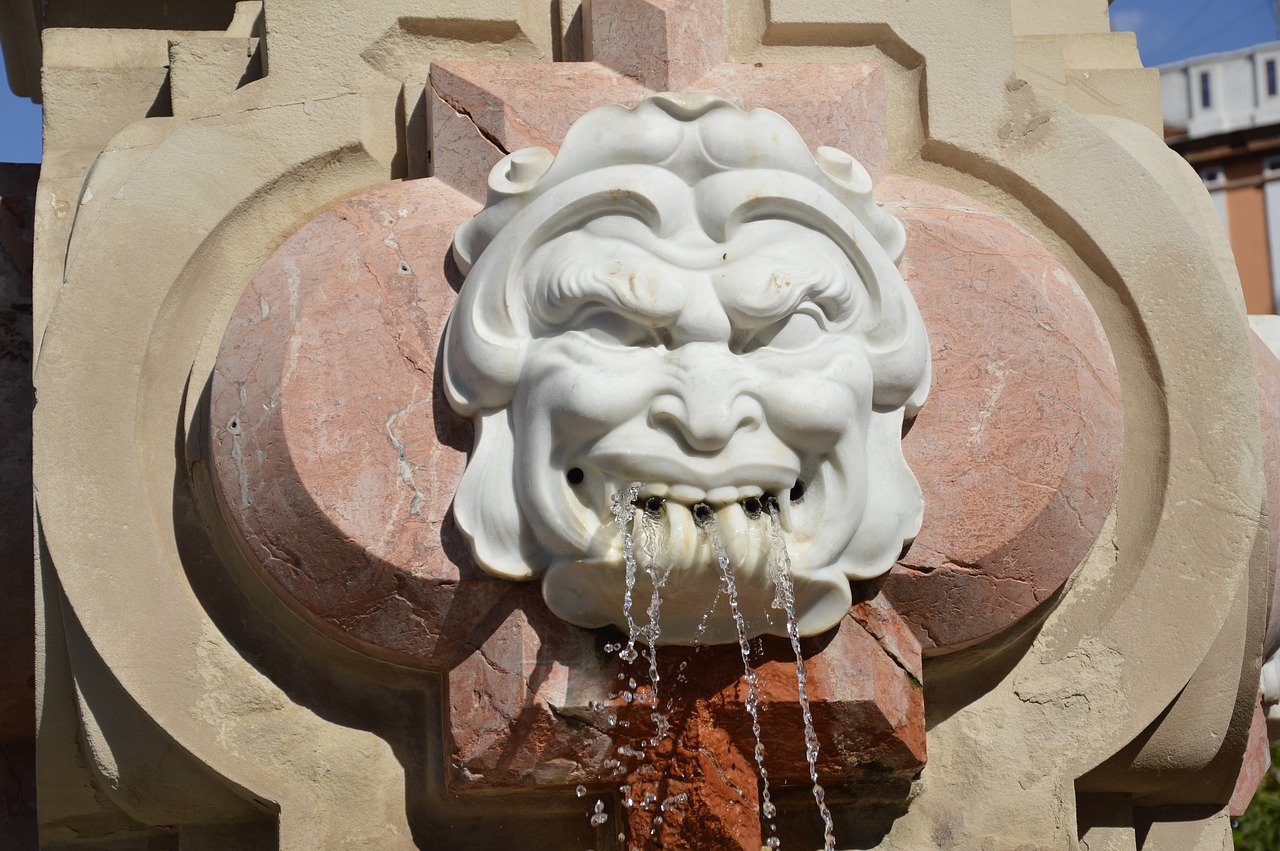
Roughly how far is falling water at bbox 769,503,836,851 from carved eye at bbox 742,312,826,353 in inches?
11.0

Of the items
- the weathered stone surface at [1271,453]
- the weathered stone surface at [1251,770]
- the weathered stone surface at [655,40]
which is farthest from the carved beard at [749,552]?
the weathered stone surface at [1251,770]

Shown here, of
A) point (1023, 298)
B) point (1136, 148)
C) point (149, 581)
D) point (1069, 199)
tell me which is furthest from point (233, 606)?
point (1136, 148)

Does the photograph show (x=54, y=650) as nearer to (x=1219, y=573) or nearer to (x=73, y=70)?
(x=73, y=70)

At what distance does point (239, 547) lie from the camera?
334 cm

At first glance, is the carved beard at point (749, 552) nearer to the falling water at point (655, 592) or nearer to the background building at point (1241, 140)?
the falling water at point (655, 592)

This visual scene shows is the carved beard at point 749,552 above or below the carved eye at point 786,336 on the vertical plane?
below

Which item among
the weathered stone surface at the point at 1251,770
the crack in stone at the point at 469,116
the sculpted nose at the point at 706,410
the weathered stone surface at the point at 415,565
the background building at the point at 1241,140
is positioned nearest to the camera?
the sculpted nose at the point at 706,410

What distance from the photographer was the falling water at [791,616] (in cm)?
302

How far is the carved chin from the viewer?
2.97 m

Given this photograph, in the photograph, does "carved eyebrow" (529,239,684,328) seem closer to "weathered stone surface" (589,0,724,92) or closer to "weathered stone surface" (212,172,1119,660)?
"weathered stone surface" (212,172,1119,660)

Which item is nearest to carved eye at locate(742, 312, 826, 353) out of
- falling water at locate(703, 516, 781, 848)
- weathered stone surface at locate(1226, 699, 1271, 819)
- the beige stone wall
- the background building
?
falling water at locate(703, 516, 781, 848)

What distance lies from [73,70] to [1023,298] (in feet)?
6.98

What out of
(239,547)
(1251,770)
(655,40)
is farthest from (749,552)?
(1251,770)

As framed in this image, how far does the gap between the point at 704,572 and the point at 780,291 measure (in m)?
0.50
